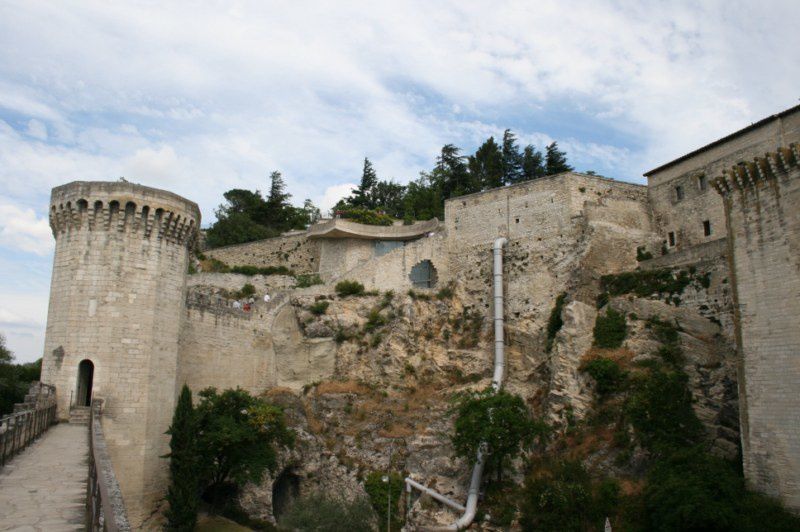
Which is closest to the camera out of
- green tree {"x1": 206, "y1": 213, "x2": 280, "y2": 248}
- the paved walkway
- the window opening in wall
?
the paved walkway

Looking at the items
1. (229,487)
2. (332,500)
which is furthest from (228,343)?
(332,500)

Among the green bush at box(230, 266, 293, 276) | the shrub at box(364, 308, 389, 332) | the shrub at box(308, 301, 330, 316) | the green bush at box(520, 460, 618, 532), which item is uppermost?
the green bush at box(230, 266, 293, 276)

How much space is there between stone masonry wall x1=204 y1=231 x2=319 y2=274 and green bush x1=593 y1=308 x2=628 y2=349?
20200 millimetres

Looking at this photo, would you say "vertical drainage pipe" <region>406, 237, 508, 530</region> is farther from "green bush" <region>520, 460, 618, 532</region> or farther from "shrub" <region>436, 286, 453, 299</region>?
"shrub" <region>436, 286, 453, 299</region>

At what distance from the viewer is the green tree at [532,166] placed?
47531 millimetres

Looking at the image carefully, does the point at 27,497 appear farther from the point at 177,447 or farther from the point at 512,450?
the point at 512,450

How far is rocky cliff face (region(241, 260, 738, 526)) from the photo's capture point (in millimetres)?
24578

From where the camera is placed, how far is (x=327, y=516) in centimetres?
2427

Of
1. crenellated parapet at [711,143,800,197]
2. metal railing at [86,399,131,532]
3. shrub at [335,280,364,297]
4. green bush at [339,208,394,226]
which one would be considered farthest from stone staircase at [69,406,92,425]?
green bush at [339,208,394,226]

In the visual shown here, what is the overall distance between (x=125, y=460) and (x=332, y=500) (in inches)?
376

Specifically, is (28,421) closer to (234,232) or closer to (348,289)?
(348,289)

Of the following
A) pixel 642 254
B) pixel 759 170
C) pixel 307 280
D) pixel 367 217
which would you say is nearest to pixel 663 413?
pixel 759 170

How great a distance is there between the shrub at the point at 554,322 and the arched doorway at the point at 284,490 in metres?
12.2

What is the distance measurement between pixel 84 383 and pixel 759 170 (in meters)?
20.4
